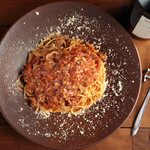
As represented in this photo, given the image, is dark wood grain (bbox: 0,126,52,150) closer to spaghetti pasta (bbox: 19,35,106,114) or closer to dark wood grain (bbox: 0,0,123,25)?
spaghetti pasta (bbox: 19,35,106,114)

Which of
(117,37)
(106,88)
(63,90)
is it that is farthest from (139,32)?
(63,90)

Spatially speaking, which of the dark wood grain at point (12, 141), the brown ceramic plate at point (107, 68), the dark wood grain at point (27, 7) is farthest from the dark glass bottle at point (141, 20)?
the dark wood grain at point (12, 141)

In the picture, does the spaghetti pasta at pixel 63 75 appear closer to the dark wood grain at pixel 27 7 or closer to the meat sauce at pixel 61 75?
the meat sauce at pixel 61 75

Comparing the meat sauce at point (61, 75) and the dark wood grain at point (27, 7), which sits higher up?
the dark wood grain at point (27, 7)

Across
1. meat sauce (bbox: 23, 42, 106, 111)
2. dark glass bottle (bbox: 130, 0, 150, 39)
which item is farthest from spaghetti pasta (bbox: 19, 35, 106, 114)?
dark glass bottle (bbox: 130, 0, 150, 39)

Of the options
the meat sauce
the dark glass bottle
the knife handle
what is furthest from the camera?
the knife handle

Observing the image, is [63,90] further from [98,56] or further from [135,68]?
[135,68]
